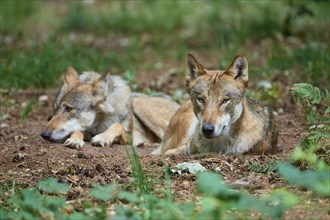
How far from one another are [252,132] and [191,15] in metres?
8.50

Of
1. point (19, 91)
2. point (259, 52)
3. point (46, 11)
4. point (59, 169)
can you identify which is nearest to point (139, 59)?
point (259, 52)

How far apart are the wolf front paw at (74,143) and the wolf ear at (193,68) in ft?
5.00

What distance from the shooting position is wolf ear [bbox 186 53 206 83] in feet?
24.2

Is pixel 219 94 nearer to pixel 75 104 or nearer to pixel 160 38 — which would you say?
pixel 75 104

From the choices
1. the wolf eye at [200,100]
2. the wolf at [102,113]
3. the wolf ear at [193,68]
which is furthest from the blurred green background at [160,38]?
the wolf eye at [200,100]

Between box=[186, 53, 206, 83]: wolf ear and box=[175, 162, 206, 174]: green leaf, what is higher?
box=[186, 53, 206, 83]: wolf ear

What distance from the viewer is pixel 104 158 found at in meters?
7.25

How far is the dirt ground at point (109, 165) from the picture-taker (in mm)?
5848

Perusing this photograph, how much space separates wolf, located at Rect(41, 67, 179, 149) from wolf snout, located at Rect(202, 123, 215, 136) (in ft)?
6.01

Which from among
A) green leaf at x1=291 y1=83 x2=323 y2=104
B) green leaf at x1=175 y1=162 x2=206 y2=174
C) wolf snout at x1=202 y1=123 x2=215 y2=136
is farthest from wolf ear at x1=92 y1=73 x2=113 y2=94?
green leaf at x1=291 y1=83 x2=323 y2=104

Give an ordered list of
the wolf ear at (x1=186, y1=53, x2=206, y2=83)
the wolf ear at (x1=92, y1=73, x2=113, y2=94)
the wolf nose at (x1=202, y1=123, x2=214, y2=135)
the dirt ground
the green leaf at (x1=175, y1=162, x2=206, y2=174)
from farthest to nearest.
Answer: the wolf ear at (x1=92, y1=73, x2=113, y2=94) < the wolf ear at (x1=186, y1=53, x2=206, y2=83) < the wolf nose at (x1=202, y1=123, x2=214, y2=135) < the green leaf at (x1=175, y1=162, x2=206, y2=174) < the dirt ground

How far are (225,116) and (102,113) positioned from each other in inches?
94.9

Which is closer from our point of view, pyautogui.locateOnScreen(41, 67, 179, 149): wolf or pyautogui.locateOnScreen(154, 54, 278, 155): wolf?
pyautogui.locateOnScreen(154, 54, 278, 155): wolf

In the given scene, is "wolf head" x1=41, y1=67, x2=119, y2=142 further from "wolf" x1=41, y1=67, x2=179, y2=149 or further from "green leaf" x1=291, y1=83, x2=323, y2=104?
"green leaf" x1=291, y1=83, x2=323, y2=104
